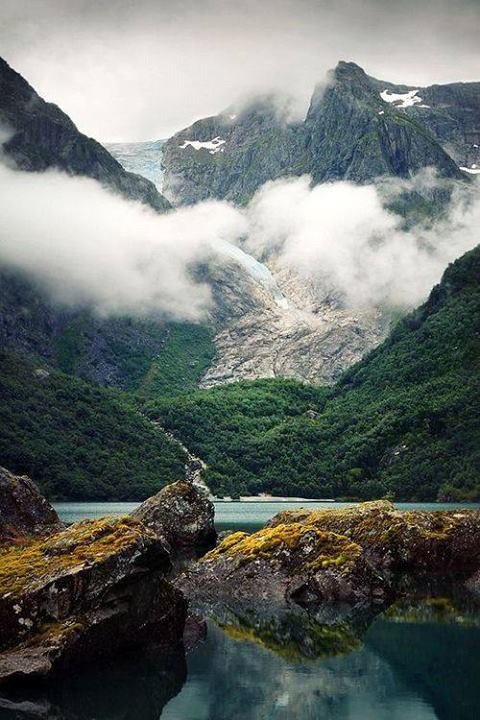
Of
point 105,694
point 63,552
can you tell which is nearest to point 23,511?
point 63,552

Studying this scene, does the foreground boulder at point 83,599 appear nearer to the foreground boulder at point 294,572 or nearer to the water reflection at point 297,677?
the water reflection at point 297,677

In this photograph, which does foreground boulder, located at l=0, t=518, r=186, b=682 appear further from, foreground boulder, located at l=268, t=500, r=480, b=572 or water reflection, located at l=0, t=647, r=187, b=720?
foreground boulder, located at l=268, t=500, r=480, b=572

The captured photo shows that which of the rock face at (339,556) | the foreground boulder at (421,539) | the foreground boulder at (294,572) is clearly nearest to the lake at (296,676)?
the foreground boulder at (294,572)

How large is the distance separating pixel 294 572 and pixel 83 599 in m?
18.7

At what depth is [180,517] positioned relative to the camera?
64.0 meters

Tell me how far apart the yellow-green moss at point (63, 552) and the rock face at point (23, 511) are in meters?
17.3

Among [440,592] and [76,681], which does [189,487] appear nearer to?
[440,592]

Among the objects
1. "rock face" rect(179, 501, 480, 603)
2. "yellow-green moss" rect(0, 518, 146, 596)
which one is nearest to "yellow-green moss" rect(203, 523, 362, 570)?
"rock face" rect(179, 501, 480, 603)

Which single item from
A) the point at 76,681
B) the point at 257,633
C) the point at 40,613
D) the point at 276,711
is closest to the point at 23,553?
the point at 40,613

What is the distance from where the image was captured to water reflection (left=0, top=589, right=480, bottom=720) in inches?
1133

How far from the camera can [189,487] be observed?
65.3m

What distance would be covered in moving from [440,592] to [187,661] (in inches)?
768

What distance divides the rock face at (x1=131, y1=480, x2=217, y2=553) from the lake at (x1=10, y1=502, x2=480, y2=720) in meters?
18.9

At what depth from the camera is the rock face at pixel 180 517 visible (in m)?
63.0
